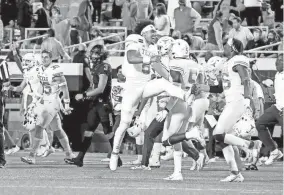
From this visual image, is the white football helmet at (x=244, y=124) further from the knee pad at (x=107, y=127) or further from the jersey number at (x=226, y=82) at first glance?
the knee pad at (x=107, y=127)

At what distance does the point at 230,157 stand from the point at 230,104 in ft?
2.90

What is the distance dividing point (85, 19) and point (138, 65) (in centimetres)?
905

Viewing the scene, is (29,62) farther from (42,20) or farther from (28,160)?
(42,20)

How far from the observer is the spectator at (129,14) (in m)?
25.6

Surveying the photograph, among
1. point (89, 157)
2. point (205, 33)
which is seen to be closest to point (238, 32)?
point (205, 33)

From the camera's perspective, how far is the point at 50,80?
17875 millimetres

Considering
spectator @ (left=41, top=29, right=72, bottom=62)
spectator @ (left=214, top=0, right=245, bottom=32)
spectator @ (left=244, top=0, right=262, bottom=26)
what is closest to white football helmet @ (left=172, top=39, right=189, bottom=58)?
spectator @ (left=41, top=29, right=72, bottom=62)

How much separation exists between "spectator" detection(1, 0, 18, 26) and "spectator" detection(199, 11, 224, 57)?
19.4ft

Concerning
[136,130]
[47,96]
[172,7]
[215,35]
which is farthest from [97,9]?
[136,130]

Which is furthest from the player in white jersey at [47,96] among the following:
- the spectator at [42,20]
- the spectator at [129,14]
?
the spectator at [42,20]

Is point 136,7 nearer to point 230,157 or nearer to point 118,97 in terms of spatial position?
point 118,97

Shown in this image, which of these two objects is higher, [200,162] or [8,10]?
[8,10]

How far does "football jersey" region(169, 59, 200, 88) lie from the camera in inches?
588

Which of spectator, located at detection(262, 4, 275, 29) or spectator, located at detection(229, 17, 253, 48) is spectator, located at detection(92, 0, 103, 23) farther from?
spectator, located at detection(229, 17, 253, 48)
